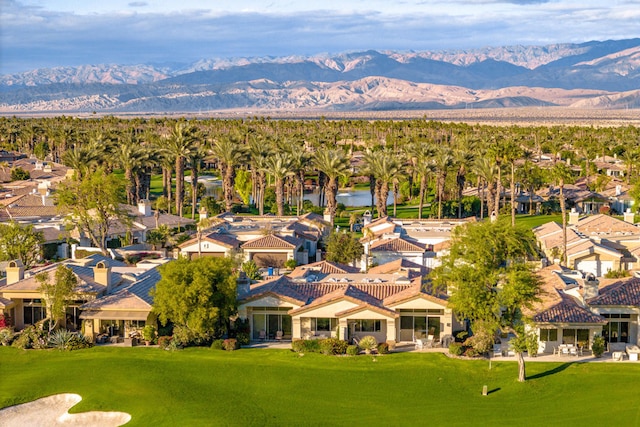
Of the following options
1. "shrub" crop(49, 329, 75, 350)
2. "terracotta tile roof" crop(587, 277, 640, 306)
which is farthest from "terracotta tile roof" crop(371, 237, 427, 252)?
"shrub" crop(49, 329, 75, 350)

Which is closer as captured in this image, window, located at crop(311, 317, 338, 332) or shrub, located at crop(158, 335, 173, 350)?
shrub, located at crop(158, 335, 173, 350)

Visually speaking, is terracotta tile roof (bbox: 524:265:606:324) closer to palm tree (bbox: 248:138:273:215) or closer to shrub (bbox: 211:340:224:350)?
shrub (bbox: 211:340:224:350)

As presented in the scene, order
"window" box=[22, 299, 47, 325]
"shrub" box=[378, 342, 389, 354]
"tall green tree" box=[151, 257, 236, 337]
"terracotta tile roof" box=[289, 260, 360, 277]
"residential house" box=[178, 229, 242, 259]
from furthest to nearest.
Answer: "residential house" box=[178, 229, 242, 259] < "terracotta tile roof" box=[289, 260, 360, 277] < "window" box=[22, 299, 47, 325] < "tall green tree" box=[151, 257, 236, 337] < "shrub" box=[378, 342, 389, 354]

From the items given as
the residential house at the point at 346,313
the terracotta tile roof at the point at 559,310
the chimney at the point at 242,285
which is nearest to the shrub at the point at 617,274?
the terracotta tile roof at the point at 559,310

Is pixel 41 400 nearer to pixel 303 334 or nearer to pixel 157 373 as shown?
pixel 157 373

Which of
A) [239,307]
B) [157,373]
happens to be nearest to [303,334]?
[239,307]

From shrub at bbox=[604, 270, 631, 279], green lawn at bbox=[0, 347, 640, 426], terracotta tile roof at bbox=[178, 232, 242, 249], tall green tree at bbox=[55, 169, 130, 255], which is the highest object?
tall green tree at bbox=[55, 169, 130, 255]

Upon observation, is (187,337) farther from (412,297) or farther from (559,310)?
(559,310)
